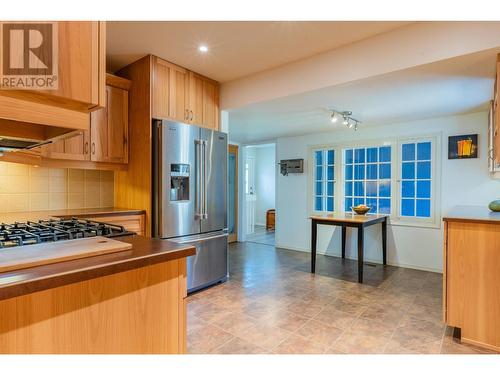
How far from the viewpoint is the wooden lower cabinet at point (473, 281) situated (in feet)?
6.50

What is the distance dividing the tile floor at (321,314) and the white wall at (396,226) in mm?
362

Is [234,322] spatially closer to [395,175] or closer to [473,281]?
[473,281]

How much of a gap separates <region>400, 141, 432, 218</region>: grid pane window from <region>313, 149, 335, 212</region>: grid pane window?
1087 millimetres

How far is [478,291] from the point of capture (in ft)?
6.70

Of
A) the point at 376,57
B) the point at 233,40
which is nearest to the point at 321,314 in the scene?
the point at 376,57

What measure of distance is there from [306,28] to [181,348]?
2.17 meters

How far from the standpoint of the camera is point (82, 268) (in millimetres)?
844

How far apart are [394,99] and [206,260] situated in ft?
8.67

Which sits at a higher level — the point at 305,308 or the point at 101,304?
the point at 101,304

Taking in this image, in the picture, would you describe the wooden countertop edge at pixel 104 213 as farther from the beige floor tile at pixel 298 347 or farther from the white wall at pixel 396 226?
the white wall at pixel 396 226

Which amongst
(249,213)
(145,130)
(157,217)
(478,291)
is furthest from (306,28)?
(249,213)

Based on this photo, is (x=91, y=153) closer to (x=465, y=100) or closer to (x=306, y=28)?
(x=306, y=28)

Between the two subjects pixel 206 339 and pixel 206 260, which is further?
pixel 206 260

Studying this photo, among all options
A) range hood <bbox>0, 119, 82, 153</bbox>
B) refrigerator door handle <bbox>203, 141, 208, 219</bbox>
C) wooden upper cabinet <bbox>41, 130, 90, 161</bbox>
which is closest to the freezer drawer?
refrigerator door handle <bbox>203, 141, 208, 219</bbox>
